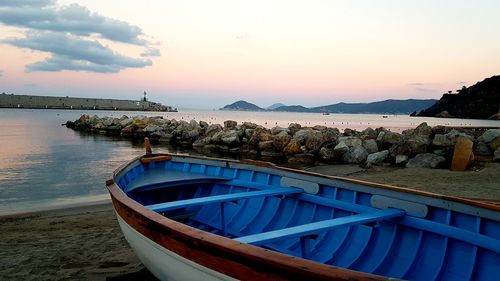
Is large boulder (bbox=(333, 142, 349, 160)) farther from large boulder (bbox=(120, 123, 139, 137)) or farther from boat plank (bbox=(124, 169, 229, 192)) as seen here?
large boulder (bbox=(120, 123, 139, 137))

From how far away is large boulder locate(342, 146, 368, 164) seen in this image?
17.3m

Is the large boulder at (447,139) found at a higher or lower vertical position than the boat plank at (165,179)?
higher

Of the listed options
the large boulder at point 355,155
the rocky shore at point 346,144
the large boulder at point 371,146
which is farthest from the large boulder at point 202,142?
the large boulder at point 371,146

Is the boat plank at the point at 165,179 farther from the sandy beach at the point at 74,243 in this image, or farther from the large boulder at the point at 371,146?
the large boulder at the point at 371,146

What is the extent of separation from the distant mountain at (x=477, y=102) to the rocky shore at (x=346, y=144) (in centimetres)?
9727

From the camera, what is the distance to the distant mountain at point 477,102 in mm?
103500

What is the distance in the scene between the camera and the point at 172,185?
274 inches

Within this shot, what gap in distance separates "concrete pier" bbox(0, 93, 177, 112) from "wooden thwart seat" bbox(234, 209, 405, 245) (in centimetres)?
15918

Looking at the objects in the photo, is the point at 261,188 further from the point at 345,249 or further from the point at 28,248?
the point at 28,248

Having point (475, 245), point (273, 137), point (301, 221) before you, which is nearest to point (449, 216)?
point (475, 245)

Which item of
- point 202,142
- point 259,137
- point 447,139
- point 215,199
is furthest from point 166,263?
point 202,142

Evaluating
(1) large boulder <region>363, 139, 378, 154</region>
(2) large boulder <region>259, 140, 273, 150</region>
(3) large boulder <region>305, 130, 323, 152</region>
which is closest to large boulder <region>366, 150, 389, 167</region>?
(1) large boulder <region>363, 139, 378, 154</region>

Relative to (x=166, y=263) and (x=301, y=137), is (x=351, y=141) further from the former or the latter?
(x=166, y=263)

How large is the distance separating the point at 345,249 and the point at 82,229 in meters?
5.66
